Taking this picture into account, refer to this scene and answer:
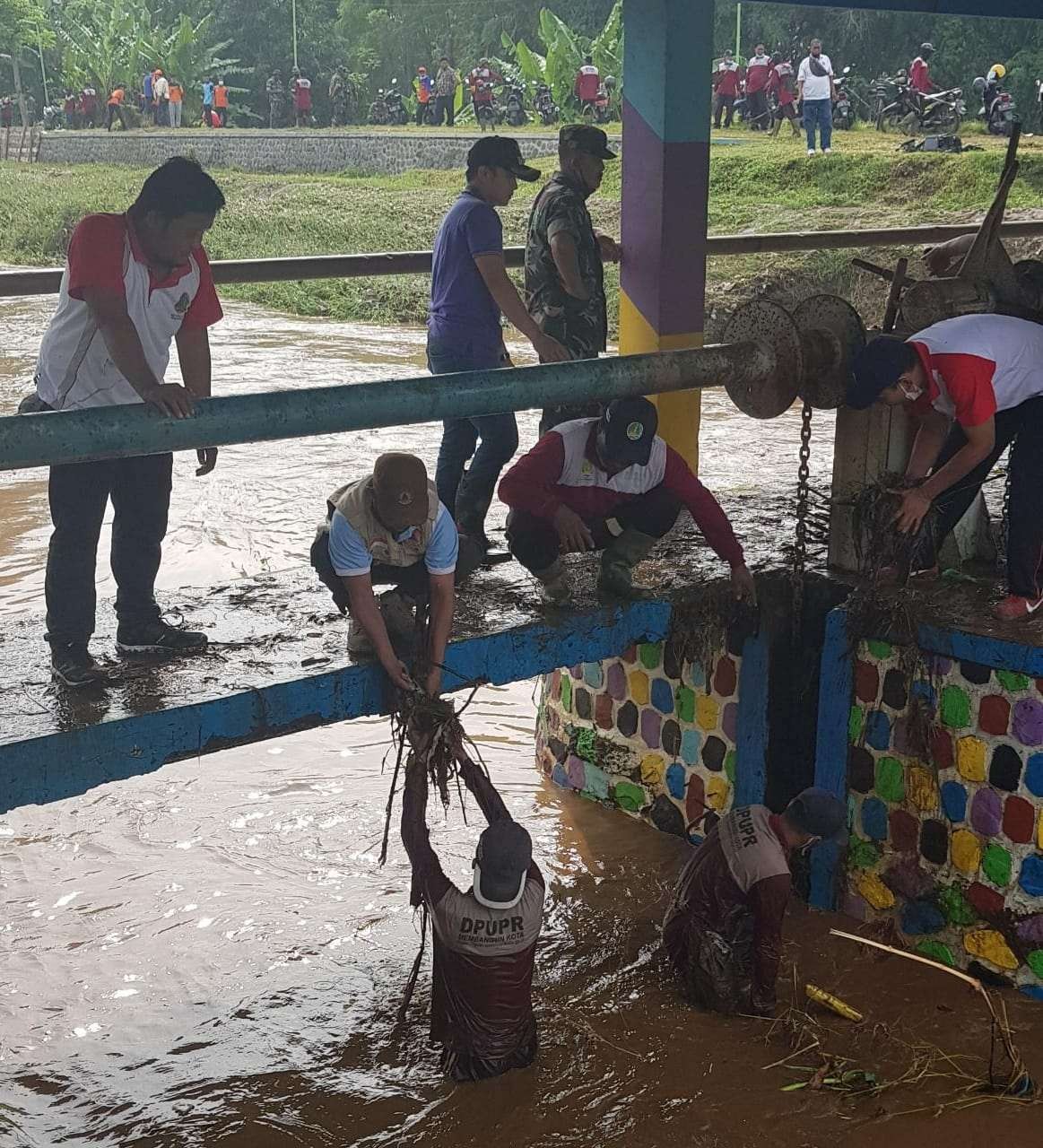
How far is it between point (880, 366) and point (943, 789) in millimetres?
1428

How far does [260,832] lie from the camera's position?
5.87 metres

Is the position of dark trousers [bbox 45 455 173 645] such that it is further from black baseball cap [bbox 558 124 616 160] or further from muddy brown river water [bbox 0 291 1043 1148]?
black baseball cap [bbox 558 124 616 160]

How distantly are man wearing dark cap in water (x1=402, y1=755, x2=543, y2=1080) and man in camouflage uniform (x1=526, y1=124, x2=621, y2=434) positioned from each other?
2.23 metres

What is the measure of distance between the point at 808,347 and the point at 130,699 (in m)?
2.52

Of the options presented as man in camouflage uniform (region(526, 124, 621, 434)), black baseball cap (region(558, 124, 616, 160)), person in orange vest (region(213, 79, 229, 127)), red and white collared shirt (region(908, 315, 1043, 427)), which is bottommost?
red and white collared shirt (region(908, 315, 1043, 427))

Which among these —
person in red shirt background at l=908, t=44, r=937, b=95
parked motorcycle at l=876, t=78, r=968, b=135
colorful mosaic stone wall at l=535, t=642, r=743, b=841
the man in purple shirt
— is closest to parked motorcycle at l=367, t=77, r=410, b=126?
parked motorcycle at l=876, t=78, r=968, b=135

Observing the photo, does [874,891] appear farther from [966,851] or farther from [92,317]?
[92,317]

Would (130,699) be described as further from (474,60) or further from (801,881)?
(474,60)

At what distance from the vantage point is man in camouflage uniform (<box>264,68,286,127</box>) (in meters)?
40.5

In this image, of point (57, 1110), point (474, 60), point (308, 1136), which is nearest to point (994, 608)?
point (308, 1136)

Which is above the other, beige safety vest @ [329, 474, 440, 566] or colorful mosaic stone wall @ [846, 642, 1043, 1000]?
beige safety vest @ [329, 474, 440, 566]

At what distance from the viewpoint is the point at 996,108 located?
26906mm

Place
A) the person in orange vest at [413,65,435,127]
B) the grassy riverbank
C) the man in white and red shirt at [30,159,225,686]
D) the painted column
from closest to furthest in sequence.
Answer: the man in white and red shirt at [30,159,225,686], the painted column, the grassy riverbank, the person in orange vest at [413,65,435,127]

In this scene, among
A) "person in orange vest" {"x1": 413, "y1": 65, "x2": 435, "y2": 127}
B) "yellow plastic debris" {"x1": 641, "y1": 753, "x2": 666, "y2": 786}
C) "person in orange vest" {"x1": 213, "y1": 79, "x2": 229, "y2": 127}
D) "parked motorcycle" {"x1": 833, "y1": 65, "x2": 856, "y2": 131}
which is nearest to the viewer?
"yellow plastic debris" {"x1": 641, "y1": 753, "x2": 666, "y2": 786}
